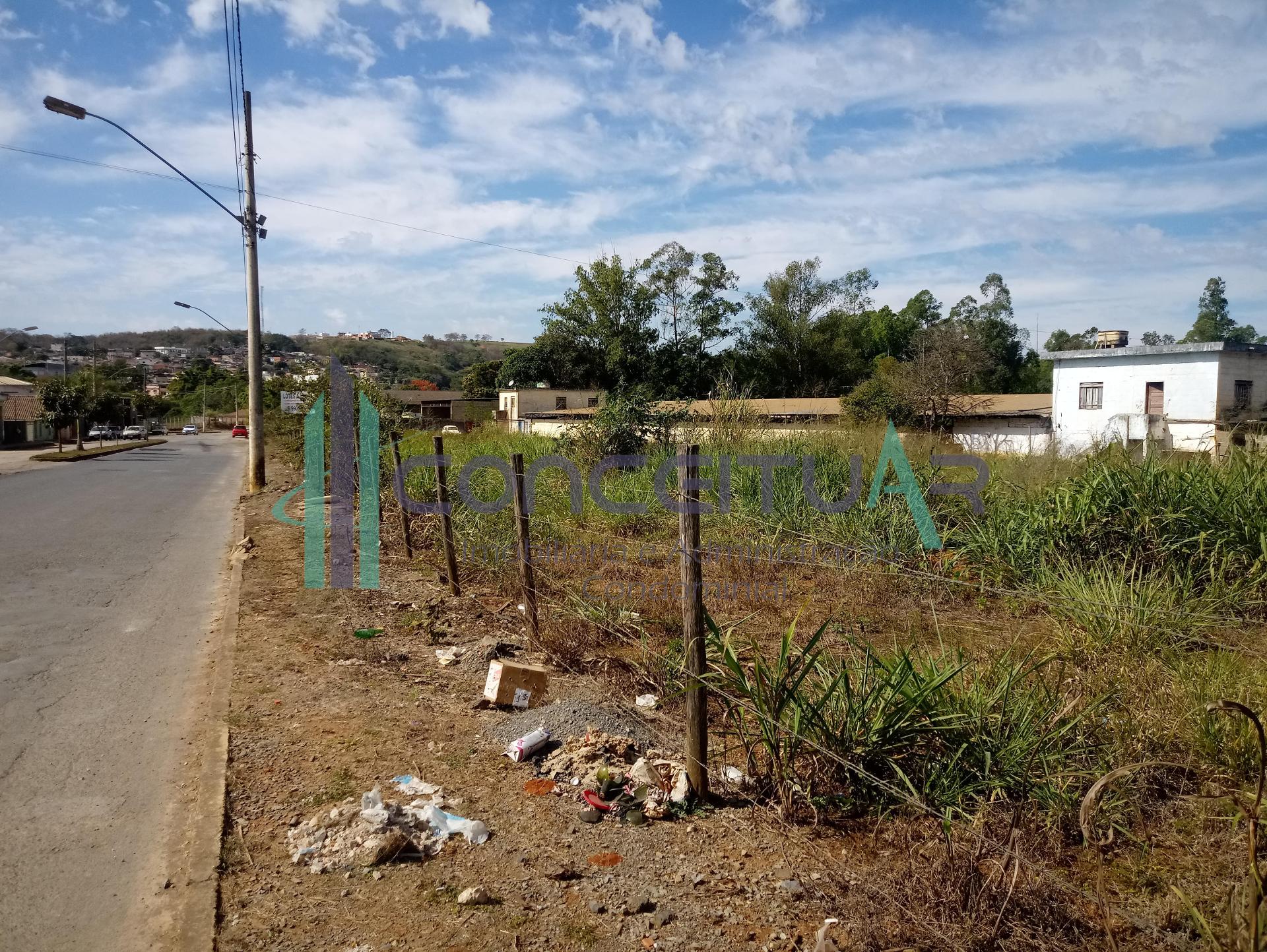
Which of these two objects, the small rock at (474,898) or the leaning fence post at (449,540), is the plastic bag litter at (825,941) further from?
the leaning fence post at (449,540)

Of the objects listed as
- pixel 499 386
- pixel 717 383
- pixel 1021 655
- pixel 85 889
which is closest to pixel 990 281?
pixel 499 386

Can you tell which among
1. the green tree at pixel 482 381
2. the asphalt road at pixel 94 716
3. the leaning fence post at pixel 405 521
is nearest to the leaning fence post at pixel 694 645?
the asphalt road at pixel 94 716

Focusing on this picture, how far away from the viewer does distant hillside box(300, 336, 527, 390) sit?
100062mm

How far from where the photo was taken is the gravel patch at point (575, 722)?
4.88 metres

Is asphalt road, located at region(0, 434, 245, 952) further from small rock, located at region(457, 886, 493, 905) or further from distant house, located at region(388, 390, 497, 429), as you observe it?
distant house, located at region(388, 390, 497, 429)

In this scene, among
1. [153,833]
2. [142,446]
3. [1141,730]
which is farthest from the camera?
A: [142,446]

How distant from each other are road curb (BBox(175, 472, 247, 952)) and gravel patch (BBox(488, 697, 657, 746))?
1472 mm

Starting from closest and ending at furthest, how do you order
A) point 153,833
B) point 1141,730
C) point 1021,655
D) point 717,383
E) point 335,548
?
point 153,833
point 1141,730
point 1021,655
point 335,548
point 717,383

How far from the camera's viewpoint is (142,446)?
51.8 meters

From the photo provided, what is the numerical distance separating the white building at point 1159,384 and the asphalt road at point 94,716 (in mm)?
26194

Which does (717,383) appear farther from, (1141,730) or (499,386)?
(499,386)

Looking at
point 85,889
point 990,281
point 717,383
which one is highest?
point 990,281

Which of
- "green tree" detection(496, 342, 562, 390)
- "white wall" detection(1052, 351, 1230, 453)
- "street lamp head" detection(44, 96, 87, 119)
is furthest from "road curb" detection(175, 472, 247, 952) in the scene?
"green tree" detection(496, 342, 562, 390)

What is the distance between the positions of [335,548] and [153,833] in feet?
24.1
